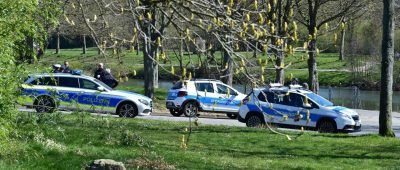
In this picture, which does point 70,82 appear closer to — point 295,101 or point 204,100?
point 204,100

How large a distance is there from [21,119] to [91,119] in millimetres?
5374

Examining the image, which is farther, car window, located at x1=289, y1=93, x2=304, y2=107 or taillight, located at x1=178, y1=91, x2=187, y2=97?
taillight, located at x1=178, y1=91, x2=187, y2=97

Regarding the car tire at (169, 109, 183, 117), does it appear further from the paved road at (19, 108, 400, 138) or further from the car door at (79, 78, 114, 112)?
the car door at (79, 78, 114, 112)

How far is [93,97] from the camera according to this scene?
22.9 metres

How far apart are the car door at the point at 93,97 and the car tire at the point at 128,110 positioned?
0.32m

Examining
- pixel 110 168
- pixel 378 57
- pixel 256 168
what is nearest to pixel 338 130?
pixel 256 168

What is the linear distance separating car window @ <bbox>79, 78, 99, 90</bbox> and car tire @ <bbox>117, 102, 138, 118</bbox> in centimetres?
114

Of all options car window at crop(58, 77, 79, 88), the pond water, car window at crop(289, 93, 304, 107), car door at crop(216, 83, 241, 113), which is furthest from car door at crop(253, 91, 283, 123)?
the pond water

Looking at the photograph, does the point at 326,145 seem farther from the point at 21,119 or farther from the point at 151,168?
the point at 21,119

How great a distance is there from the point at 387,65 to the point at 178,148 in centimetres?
766

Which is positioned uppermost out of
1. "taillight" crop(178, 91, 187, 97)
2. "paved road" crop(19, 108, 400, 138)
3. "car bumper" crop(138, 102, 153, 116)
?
"taillight" crop(178, 91, 187, 97)

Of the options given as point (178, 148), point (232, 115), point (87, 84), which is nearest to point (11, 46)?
point (178, 148)

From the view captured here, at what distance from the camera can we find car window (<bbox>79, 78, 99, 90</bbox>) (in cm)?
2350

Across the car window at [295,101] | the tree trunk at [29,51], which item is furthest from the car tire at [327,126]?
the tree trunk at [29,51]
